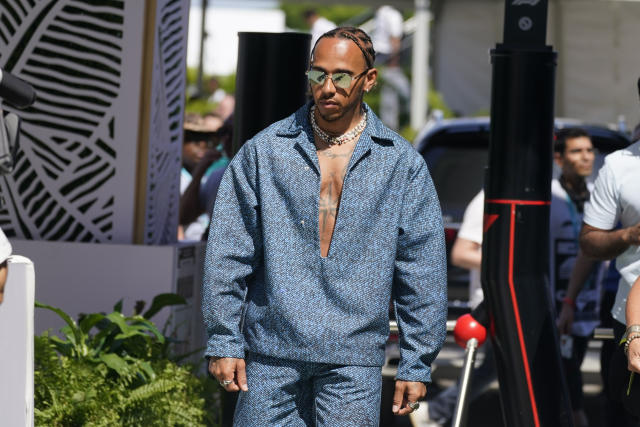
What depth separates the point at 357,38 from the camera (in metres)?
4.12

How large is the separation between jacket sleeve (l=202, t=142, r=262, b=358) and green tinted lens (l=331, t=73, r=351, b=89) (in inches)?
14.4

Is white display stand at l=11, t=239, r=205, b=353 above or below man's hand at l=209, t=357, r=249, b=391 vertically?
above

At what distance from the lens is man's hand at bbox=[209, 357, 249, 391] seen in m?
4.00

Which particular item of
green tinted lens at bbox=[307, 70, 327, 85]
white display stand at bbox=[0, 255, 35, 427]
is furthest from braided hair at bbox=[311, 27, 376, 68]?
white display stand at bbox=[0, 255, 35, 427]

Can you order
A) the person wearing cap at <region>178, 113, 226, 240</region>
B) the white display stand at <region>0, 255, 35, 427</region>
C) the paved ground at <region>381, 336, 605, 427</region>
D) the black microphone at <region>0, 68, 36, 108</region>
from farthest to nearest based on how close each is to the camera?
the person wearing cap at <region>178, 113, 226, 240</region> → the paved ground at <region>381, 336, 605, 427</region> → the white display stand at <region>0, 255, 35, 427</region> → the black microphone at <region>0, 68, 36, 108</region>

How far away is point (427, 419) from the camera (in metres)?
7.57

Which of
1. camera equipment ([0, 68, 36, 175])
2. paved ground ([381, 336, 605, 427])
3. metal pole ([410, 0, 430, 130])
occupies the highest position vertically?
metal pole ([410, 0, 430, 130])

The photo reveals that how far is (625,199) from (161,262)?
7.90 feet

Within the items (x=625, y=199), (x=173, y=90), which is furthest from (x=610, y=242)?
(x=173, y=90)

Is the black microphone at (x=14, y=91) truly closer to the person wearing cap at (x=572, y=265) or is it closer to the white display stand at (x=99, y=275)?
the white display stand at (x=99, y=275)

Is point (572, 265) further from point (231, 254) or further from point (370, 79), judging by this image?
point (231, 254)

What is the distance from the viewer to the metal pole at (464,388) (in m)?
5.22

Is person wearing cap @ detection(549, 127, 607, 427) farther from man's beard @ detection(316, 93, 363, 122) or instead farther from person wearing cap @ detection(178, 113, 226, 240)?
man's beard @ detection(316, 93, 363, 122)

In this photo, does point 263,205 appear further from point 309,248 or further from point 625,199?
point 625,199
